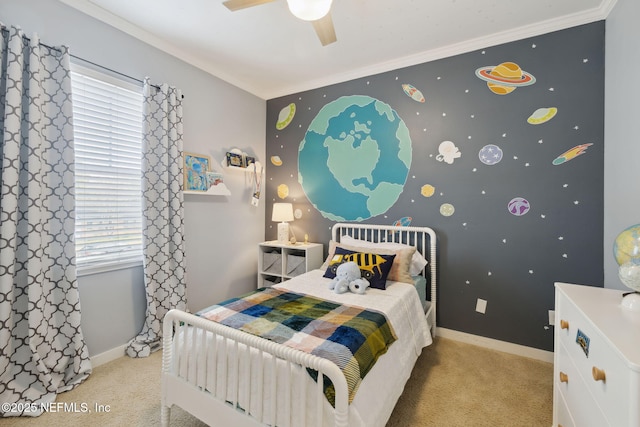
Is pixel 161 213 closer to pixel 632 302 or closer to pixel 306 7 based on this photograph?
pixel 306 7

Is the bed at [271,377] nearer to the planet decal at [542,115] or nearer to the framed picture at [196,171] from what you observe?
the framed picture at [196,171]

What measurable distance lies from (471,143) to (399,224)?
1009 millimetres

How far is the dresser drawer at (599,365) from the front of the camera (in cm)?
84

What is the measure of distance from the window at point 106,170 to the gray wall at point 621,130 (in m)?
3.58

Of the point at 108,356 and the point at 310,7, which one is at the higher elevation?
the point at 310,7

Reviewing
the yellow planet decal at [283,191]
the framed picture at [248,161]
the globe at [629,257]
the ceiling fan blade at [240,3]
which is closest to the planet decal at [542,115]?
the globe at [629,257]

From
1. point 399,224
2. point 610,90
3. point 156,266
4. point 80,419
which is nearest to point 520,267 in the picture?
point 399,224

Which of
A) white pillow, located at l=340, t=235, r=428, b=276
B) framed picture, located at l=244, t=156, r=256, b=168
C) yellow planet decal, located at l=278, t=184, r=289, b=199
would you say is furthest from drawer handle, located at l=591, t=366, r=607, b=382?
framed picture, located at l=244, t=156, r=256, b=168

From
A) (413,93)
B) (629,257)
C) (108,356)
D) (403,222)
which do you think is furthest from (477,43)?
(108,356)

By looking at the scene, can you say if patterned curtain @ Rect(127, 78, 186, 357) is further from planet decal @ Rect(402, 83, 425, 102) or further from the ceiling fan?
planet decal @ Rect(402, 83, 425, 102)

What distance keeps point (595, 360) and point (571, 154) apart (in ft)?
6.00

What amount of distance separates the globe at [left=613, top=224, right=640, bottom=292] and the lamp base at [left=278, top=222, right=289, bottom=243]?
2.75 meters

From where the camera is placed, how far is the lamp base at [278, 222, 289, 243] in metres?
3.38

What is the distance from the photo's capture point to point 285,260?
129 inches
